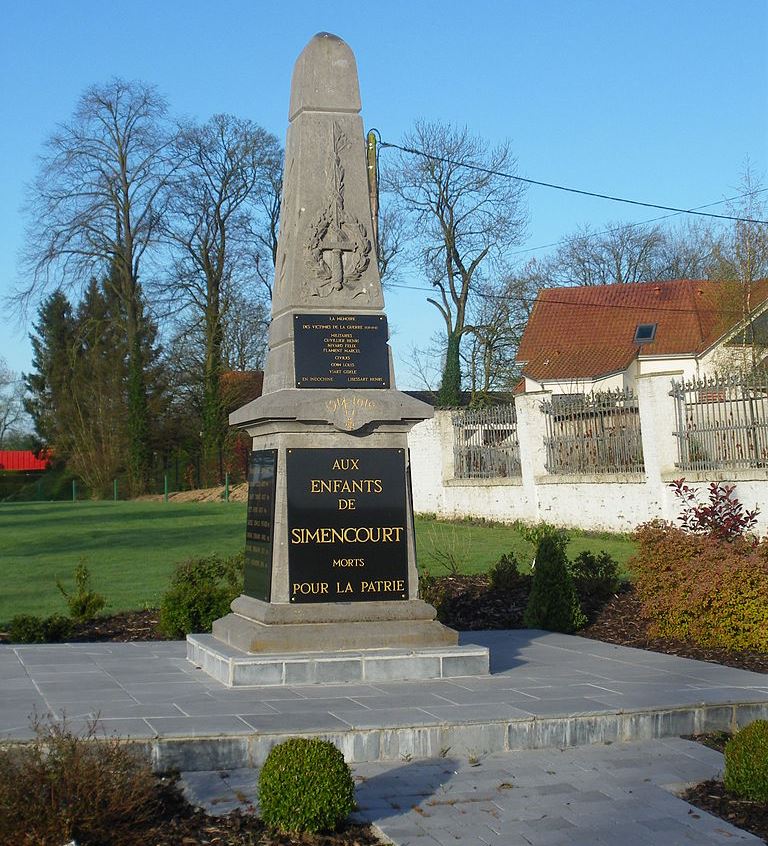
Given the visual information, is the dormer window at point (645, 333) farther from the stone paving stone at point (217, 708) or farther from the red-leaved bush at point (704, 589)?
the stone paving stone at point (217, 708)

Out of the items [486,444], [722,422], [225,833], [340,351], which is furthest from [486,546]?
[225,833]

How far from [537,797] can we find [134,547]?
17.8 m

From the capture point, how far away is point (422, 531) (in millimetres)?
23922

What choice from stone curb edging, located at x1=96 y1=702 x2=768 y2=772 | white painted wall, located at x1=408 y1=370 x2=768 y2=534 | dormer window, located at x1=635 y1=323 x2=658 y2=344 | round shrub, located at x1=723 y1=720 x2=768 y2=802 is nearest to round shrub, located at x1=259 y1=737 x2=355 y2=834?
stone curb edging, located at x1=96 y1=702 x2=768 y2=772

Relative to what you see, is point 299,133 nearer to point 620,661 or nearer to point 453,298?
point 620,661

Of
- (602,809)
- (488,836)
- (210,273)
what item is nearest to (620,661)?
(602,809)

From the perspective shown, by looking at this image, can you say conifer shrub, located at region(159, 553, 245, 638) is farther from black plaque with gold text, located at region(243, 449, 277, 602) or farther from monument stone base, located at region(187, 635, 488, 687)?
monument stone base, located at region(187, 635, 488, 687)

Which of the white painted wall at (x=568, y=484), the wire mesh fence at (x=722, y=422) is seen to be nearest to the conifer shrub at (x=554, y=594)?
the white painted wall at (x=568, y=484)

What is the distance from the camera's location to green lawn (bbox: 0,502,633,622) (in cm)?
1535

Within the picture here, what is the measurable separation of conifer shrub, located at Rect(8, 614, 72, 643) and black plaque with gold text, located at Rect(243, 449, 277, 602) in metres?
2.49

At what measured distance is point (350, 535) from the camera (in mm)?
8656

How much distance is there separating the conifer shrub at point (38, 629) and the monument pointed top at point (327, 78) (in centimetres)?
523

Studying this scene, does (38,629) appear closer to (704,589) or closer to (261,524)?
(261,524)

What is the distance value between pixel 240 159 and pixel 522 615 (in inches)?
1544
